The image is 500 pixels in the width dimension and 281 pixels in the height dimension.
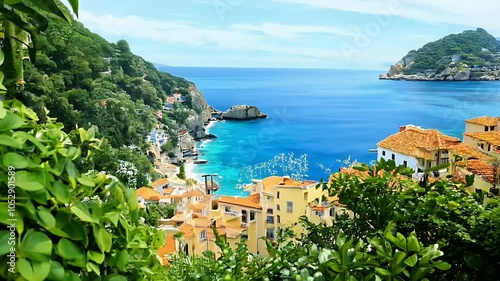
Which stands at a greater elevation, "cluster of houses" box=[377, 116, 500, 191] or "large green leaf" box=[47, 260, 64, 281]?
"large green leaf" box=[47, 260, 64, 281]

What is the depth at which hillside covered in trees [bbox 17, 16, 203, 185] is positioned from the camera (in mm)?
12148

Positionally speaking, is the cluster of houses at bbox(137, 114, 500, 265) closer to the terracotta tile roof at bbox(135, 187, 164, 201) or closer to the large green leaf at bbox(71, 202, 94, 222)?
the terracotta tile roof at bbox(135, 187, 164, 201)

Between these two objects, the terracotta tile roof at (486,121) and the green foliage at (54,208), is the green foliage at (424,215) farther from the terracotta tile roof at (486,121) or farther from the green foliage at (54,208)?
the terracotta tile roof at (486,121)

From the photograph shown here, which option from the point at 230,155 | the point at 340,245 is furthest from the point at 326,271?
the point at 230,155

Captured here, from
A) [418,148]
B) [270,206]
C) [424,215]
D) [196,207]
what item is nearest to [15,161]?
[424,215]

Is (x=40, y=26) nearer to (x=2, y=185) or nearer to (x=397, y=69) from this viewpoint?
(x=2, y=185)

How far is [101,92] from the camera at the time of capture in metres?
15.2

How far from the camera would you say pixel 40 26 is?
1.25 feet

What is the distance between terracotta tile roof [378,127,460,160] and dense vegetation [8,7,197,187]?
5711mm

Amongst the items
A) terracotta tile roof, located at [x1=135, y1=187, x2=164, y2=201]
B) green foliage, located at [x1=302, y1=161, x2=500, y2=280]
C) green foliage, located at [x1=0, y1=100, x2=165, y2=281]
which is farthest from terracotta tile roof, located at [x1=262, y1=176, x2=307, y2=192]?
green foliage, located at [x1=0, y1=100, x2=165, y2=281]

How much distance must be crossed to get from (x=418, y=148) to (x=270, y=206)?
2.72 m

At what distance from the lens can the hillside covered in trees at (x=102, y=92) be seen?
478 inches

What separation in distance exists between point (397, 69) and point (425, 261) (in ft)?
68.8

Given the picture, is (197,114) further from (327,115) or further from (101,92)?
(101,92)
